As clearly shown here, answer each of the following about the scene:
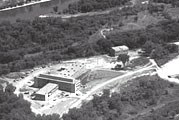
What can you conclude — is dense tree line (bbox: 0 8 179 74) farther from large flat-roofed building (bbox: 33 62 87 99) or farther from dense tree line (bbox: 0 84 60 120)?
dense tree line (bbox: 0 84 60 120)

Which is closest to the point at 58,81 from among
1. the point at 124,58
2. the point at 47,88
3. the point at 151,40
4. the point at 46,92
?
the point at 47,88

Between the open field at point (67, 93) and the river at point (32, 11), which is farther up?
the river at point (32, 11)

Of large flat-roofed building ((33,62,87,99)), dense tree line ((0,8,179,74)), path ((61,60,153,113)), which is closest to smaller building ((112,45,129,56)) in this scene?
dense tree line ((0,8,179,74))

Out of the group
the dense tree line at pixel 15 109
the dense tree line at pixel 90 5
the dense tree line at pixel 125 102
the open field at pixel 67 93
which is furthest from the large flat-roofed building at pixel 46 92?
the dense tree line at pixel 90 5

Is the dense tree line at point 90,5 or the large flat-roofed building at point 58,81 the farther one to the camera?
the dense tree line at point 90,5

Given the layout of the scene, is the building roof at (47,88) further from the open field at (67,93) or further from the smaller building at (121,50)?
the smaller building at (121,50)

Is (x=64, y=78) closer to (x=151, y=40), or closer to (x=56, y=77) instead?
(x=56, y=77)
